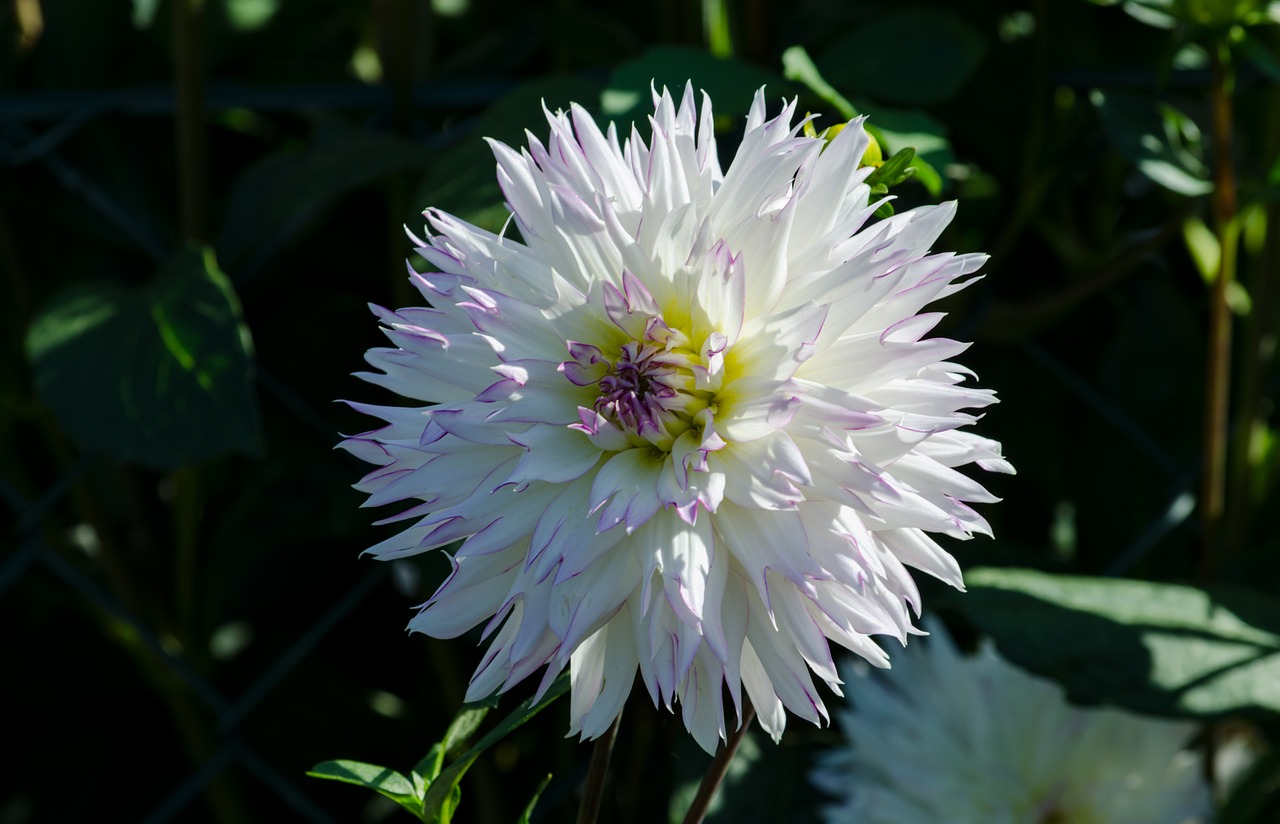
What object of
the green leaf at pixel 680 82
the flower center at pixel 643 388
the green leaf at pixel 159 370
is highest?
the green leaf at pixel 680 82

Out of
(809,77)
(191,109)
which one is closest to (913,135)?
(809,77)

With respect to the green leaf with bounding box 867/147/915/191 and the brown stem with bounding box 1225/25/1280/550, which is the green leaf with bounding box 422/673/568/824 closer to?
the green leaf with bounding box 867/147/915/191

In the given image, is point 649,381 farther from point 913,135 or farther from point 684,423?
point 913,135

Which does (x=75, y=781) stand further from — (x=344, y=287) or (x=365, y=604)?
(x=344, y=287)

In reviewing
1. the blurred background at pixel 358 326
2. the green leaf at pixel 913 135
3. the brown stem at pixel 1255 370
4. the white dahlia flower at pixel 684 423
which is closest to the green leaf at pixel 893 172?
the white dahlia flower at pixel 684 423

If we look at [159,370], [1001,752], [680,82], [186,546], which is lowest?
[1001,752]

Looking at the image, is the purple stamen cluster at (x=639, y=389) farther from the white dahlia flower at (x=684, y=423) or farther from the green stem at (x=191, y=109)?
the green stem at (x=191, y=109)

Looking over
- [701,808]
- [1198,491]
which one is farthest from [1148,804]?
[701,808]
